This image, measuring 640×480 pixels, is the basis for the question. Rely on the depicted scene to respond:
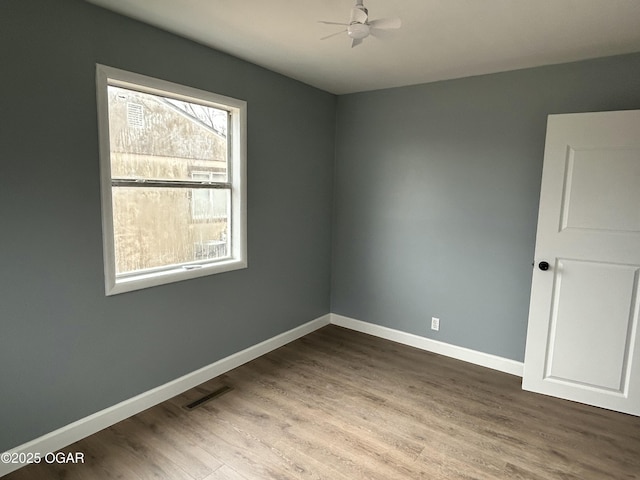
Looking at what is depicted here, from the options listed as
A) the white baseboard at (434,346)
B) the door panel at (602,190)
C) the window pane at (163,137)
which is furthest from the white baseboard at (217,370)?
the window pane at (163,137)

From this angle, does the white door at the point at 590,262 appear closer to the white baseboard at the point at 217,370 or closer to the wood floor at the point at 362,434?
the wood floor at the point at 362,434

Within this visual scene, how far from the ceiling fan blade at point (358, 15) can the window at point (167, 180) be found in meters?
1.36

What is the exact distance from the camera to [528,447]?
2178mm

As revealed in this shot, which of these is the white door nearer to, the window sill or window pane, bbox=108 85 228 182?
the window sill

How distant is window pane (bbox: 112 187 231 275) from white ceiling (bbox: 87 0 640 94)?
3.47 feet

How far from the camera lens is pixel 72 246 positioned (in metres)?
2.04

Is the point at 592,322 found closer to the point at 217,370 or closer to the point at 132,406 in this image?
the point at 217,370

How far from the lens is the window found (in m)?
2.22

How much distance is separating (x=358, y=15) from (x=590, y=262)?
7.53 feet

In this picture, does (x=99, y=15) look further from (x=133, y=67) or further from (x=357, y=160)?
(x=357, y=160)

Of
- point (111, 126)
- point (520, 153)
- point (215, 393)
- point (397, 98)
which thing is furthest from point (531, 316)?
point (111, 126)

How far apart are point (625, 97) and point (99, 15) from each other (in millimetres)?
3407

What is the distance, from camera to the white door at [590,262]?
2451 mm

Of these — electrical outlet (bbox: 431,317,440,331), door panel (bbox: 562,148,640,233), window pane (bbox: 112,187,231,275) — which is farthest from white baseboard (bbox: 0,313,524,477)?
door panel (bbox: 562,148,640,233)
